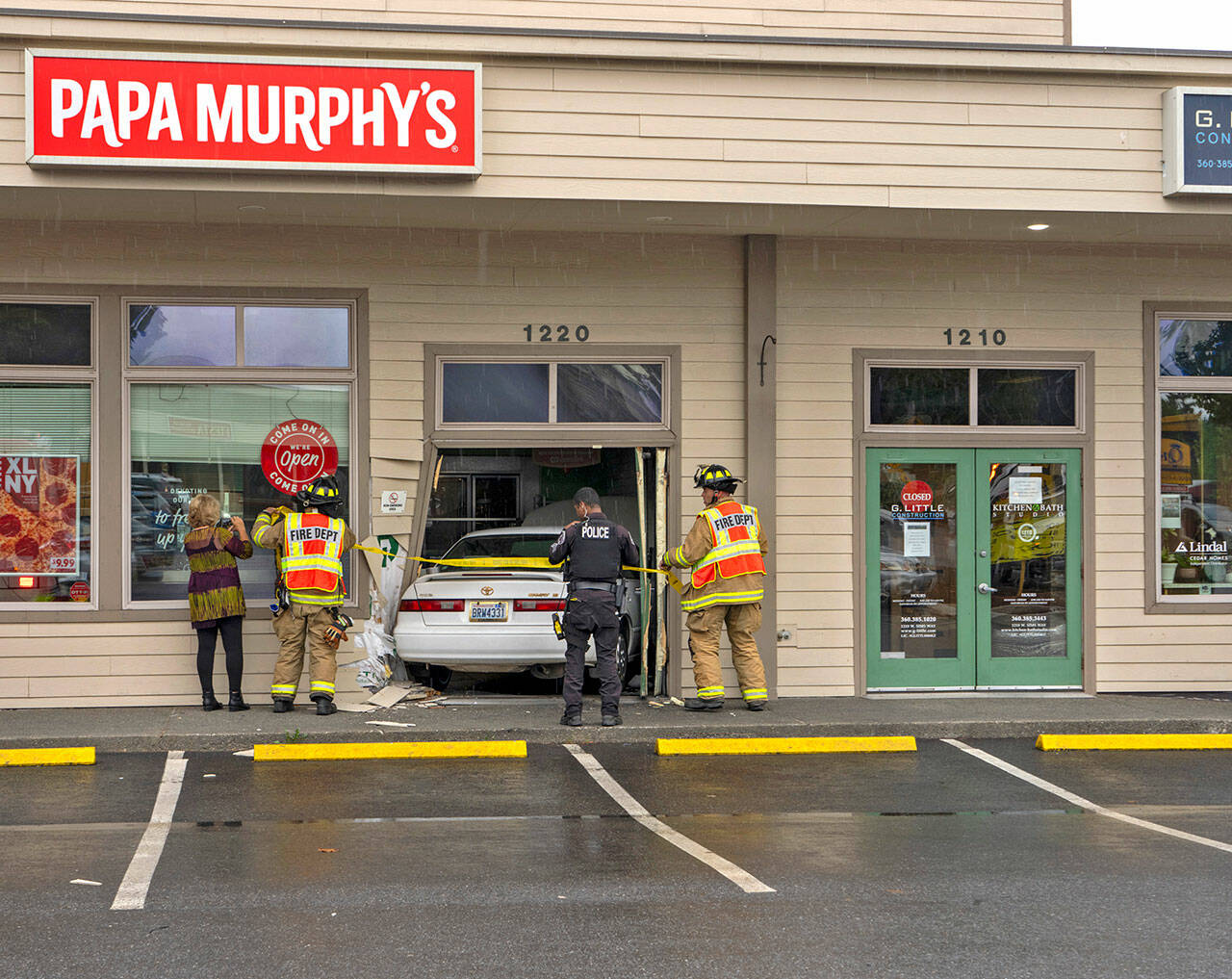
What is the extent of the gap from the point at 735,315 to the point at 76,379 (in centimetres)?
544

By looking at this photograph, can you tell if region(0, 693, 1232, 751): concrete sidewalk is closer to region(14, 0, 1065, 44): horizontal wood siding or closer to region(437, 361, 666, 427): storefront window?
region(437, 361, 666, 427): storefront window

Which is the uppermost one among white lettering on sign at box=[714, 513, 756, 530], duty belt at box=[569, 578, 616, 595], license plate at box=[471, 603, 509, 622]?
white lettering on sign at box=[714, 513, 756, 530]

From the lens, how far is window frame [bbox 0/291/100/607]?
10680 mm

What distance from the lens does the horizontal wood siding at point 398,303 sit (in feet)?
35.0

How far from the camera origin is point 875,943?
5070mm

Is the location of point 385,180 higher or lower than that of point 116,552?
higher

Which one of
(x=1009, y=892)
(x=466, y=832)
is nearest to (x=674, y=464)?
(x=466, y=832)

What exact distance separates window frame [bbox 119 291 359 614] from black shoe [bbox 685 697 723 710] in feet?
9.36

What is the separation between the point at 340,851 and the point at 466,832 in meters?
0.74

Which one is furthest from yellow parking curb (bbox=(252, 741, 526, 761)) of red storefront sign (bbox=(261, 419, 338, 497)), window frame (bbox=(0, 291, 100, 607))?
red storefront sign (bbox=(261, 419, 338, 497))

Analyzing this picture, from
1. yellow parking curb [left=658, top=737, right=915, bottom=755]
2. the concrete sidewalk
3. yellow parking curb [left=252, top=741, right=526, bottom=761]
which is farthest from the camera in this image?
yellow parking curb [left=658, top=737, right=915, bottom=755]

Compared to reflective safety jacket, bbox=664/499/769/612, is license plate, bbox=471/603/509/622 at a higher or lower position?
lower

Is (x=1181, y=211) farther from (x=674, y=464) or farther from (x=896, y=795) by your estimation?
(x=896, y=795)

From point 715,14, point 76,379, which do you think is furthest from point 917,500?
point 76,379
